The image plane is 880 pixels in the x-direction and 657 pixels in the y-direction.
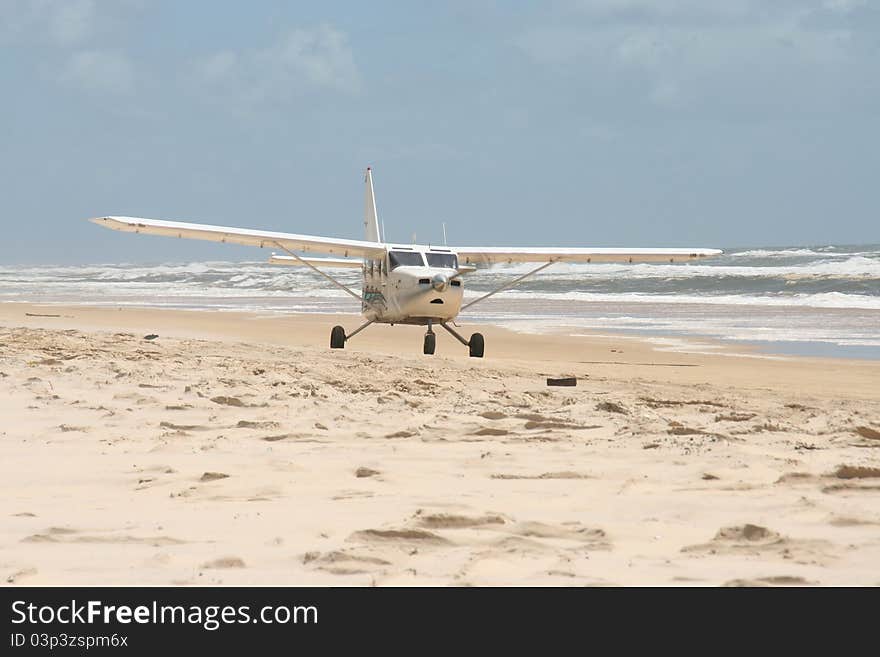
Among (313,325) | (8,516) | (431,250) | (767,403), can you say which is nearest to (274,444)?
(8,516)

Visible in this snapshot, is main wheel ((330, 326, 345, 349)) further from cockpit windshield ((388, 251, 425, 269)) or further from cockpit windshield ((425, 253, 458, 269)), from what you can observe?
cockpit windshield ((425, 253, 458, 269))

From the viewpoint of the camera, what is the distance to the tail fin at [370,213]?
25609 millimetres

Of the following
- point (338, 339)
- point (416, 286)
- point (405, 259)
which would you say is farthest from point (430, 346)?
point (405, 259)

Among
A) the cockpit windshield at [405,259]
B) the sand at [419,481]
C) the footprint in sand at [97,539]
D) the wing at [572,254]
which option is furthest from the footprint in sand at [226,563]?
the wing at [572,254]

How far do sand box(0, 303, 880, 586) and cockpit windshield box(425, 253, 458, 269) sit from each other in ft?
26.4

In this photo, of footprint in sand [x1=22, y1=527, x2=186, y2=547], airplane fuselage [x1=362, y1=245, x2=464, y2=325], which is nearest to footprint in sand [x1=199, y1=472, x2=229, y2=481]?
footprint in sand [x1=22, y1=527, x2=186, y2=547]

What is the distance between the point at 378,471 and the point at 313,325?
21.1 metres

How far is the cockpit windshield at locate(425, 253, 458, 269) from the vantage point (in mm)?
18953

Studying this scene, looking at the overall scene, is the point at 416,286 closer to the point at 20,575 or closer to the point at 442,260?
the point at 442,260

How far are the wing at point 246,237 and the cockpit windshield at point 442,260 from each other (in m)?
1.04

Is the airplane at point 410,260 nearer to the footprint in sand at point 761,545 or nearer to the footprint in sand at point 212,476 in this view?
the footprint in sand at point 212,476

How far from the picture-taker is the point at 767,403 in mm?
9648

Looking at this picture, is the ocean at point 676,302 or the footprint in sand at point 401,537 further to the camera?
the ocean at point 676,302
